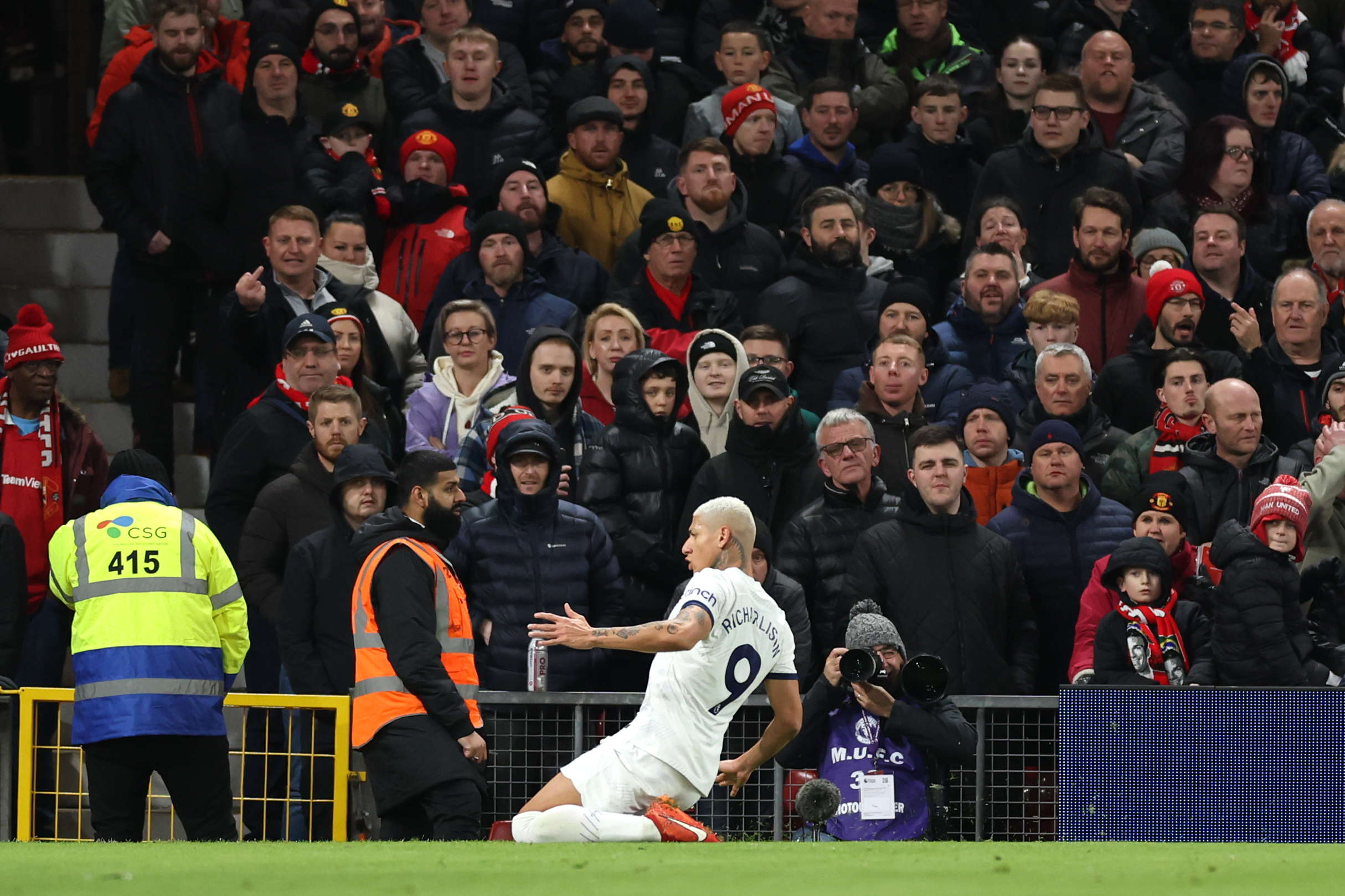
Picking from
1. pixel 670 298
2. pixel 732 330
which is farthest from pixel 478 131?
pixel 732 330

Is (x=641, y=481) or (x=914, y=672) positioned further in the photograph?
(x=641, y=481)

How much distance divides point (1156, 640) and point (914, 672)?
133 cm

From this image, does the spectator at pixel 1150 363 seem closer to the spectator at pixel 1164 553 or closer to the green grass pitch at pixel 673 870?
the spectator at pixel 1164 553

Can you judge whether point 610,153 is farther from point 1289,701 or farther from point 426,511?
point 1289,701

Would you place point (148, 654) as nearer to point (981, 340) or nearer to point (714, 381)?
point (714, 381)

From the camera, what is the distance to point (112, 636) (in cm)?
883

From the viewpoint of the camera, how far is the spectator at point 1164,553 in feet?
31.2

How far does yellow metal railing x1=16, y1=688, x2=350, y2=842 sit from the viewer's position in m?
9.02

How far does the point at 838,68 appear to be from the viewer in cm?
1442

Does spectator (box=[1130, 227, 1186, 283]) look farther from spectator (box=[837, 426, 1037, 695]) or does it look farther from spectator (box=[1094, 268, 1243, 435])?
spectator (box=[837, 426, 1037, 695])

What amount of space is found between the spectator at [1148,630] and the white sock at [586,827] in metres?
2.28

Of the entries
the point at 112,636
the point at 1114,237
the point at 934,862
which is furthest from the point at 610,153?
the point at 934,862

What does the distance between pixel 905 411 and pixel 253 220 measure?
4277 millimetres

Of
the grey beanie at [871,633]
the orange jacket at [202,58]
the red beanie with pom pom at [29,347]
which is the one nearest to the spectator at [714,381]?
the grey beanie at [871,633]
